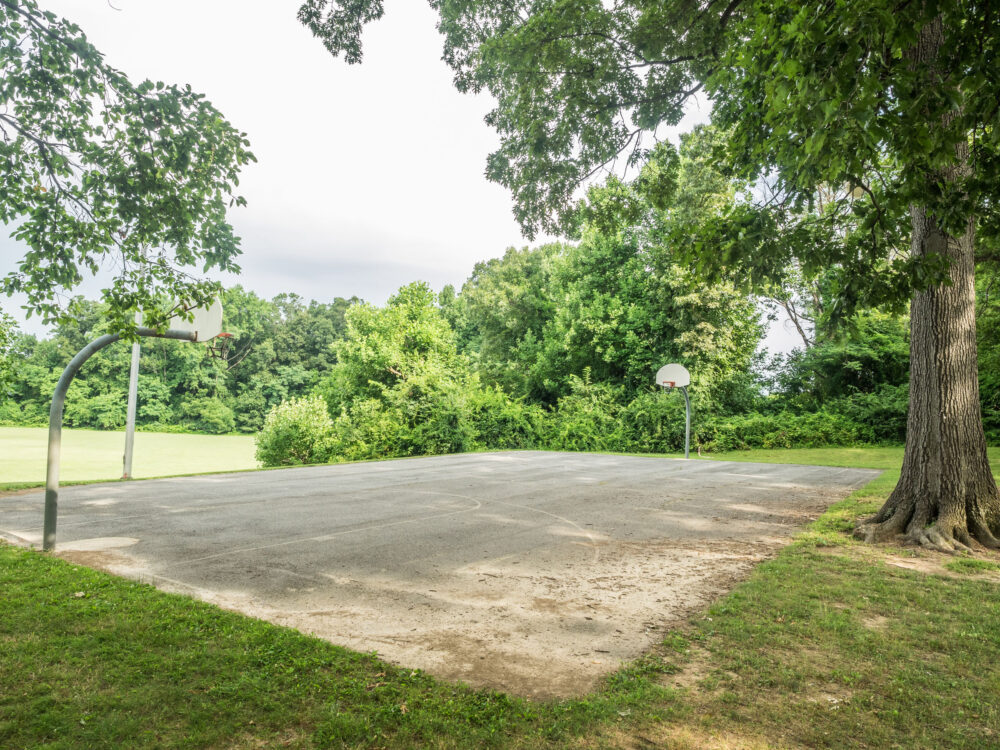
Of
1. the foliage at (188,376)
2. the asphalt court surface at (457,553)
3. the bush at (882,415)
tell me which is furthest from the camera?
the foliage at (188,376)

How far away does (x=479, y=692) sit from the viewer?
8.55 feet

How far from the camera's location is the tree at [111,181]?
505cm

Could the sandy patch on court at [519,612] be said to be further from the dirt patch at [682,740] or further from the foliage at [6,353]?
the foliage at [6,353]

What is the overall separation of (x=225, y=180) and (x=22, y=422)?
4092 cm

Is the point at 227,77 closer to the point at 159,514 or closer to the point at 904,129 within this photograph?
the point at 159,514

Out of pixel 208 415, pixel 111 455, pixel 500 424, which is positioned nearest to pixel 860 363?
pixel 500 424

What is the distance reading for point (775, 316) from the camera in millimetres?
27781

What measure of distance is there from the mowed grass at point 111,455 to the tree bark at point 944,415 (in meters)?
15.2

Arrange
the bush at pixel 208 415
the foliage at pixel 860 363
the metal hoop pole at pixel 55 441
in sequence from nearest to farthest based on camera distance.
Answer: the metal hoop pole at pixel 55 441 < the foliage at pixel 860 363 < the bush at pixel 208 415

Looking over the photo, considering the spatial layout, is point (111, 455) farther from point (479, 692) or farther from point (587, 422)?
point (479, 692)

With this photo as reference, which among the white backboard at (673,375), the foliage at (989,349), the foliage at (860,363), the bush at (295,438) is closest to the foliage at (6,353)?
the bush at (295,438)

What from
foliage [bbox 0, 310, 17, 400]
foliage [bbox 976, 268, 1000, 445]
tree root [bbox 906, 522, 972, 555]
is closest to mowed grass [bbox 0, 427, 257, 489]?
foliage [bbox 0, 310, 17, 400]

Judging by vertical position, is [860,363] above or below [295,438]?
above

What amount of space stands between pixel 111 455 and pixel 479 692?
84.3 feet
